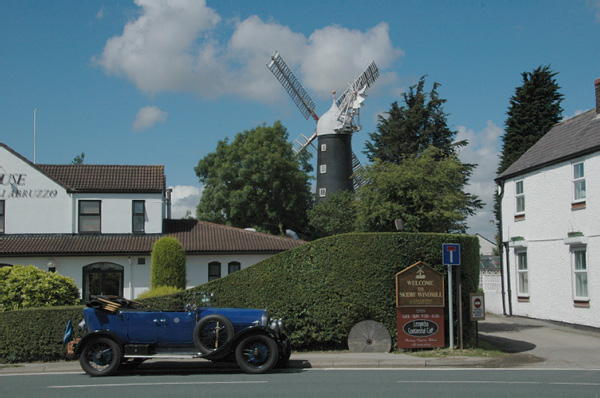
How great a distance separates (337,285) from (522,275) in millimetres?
13712

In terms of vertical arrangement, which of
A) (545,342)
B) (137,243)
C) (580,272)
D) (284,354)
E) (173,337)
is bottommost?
(545,342)

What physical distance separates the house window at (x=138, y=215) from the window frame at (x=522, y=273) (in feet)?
59.8

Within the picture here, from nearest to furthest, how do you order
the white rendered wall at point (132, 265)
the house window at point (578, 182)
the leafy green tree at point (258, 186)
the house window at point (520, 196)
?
the house window at point (578, 182) → the house window at point (520, 196) → the white rendered wall at point (132, 265) → the leafy green tree at point (258, 186)

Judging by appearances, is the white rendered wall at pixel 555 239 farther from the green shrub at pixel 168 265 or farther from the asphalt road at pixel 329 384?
the green shrub at pixel 168 265

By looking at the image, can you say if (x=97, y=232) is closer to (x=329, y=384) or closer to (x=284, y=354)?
(x=284, y=354)

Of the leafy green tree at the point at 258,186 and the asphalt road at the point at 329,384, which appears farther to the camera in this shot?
the leafy green tree at the point at 258,186

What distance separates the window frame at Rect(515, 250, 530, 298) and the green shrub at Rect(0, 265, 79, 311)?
60.1 feet

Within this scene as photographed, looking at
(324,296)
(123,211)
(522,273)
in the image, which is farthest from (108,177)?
(522,273)

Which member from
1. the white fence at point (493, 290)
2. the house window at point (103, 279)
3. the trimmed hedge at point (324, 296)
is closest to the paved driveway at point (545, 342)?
the trimmed hedge at point (324, 296)

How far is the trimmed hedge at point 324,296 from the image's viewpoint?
15.2m

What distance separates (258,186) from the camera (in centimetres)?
5275

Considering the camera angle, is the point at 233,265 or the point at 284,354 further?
the point at 233,265

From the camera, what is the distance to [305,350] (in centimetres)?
1572

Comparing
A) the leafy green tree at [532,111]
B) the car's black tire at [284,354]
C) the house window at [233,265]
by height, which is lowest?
the car's black tire at [284,354]
